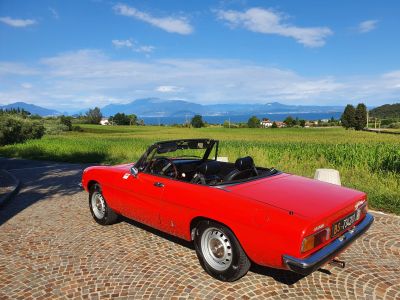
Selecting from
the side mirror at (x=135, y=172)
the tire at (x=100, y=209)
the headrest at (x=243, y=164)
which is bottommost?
the tire at (x=100, y=209)

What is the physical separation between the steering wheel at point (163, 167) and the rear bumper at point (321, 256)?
2022 millimetres

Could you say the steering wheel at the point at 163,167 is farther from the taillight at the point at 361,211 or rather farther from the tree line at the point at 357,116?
the tree line at the point at 357,116

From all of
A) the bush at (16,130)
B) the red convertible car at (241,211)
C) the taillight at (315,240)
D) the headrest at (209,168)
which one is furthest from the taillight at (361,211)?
the bush at (16,130)

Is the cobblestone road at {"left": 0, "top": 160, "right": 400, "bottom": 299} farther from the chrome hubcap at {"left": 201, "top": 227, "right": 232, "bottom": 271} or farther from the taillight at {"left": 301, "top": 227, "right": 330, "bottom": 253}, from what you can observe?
the taillight at {"left": 301, "top": 227, "right": 330, "bottom": 253}

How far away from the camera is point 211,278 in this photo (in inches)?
148

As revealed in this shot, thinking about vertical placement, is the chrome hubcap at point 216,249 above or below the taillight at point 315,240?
below

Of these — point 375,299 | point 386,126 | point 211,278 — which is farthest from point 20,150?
point 386,126

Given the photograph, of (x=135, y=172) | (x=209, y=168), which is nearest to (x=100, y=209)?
(x=135, y=172)

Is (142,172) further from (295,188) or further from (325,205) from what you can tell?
(325,205)

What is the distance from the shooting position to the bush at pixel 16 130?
31406 millimetres

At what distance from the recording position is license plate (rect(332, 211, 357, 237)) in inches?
132

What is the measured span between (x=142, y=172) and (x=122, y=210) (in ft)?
2.82

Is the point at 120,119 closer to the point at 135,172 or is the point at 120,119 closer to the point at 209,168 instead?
the point at 135,172

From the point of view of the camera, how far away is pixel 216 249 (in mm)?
3695
